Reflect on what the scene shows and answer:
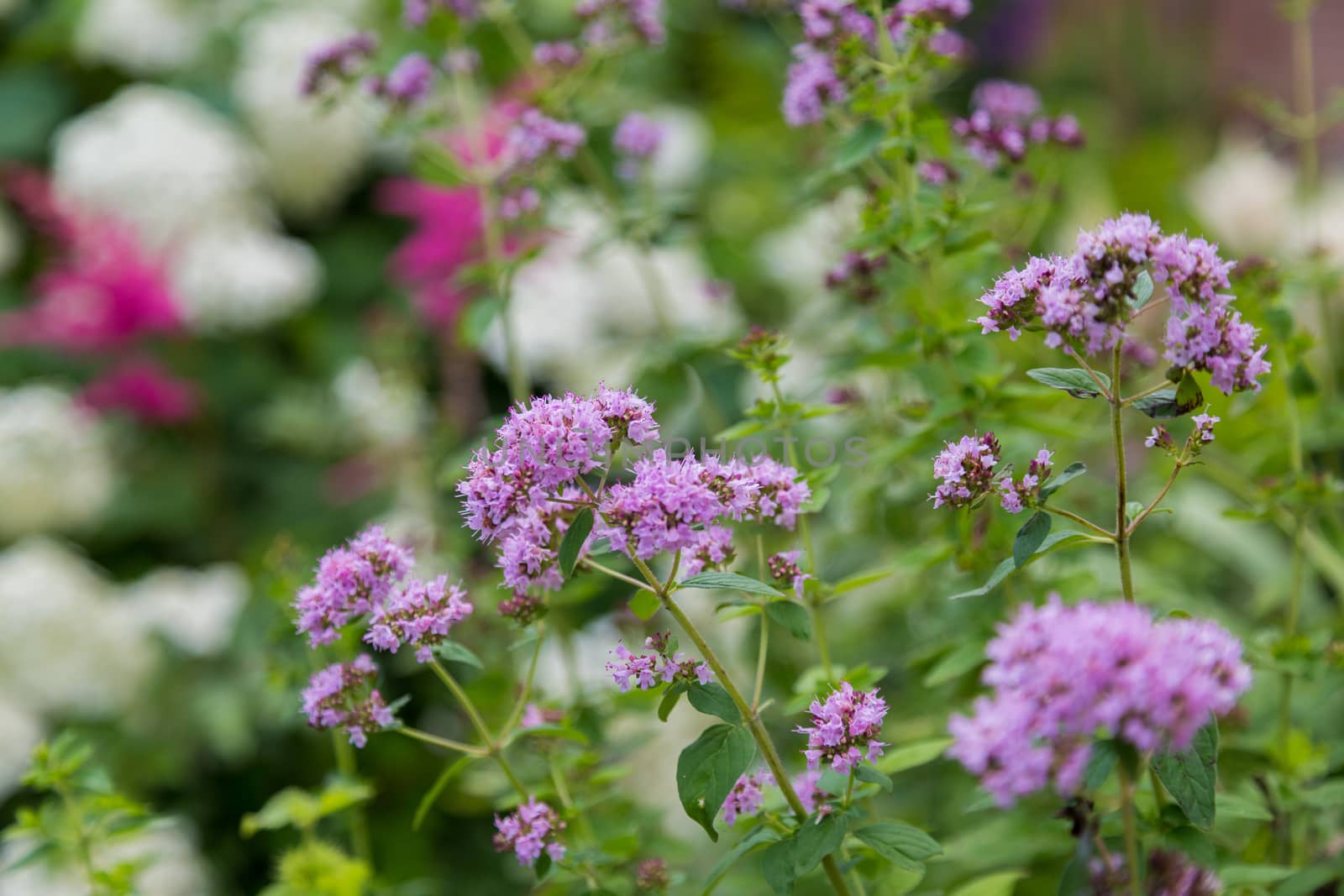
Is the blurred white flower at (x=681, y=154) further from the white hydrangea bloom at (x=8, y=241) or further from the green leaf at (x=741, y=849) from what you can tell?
the green leaf at (x=741, y=849)

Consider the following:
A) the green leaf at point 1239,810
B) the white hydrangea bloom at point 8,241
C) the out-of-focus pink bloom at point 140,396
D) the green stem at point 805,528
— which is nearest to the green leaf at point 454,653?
the green stem at point 805,528

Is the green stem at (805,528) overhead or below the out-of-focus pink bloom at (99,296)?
below

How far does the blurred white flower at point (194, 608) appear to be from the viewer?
175 cm

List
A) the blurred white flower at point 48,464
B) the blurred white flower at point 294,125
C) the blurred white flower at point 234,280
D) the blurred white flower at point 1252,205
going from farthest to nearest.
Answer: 1. the blurred white flower at point 1252,205
2. the blurred white flower at point 294,125
3. the blurred white flower at point 234,280
4. the blurred white flower at point 48,464

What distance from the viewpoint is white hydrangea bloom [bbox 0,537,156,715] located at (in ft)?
5.58

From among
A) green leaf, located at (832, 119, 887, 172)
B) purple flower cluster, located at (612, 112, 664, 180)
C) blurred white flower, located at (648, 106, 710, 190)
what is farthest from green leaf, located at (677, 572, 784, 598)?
blurred white flower, located at (648, 106, 710, 190)

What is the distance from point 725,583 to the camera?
587 mm

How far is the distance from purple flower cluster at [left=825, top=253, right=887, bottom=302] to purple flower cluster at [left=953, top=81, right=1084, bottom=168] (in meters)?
0.11

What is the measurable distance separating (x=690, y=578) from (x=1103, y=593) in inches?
20.4

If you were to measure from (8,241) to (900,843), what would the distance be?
6.78ft

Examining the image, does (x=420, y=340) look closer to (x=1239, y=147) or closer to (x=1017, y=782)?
(x=1017, y=782)

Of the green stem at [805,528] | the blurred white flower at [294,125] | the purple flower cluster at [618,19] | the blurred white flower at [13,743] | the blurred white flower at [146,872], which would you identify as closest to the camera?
the green stem at [805,528]

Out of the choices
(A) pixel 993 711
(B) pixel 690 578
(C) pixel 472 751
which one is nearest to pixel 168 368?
(C) pixel 472 751

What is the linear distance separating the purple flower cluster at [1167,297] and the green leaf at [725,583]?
18 cm
